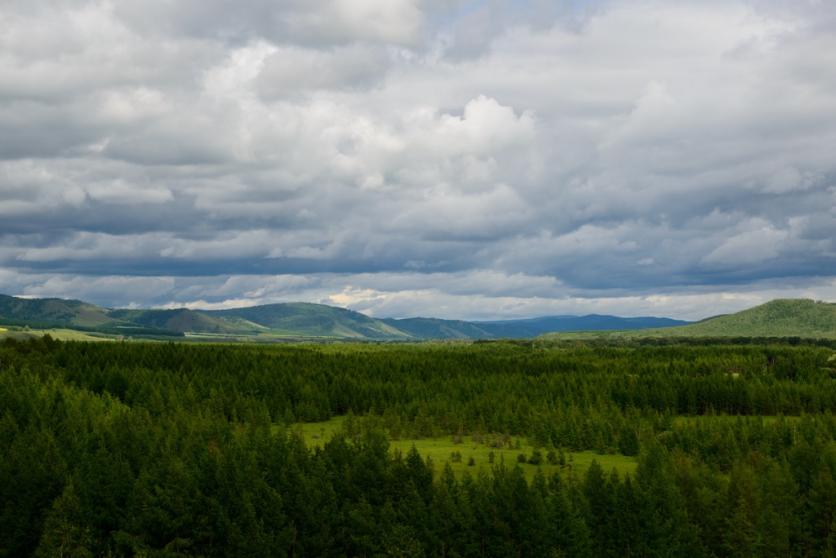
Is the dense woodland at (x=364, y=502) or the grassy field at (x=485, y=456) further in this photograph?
the grassy field at (x=485, y=456)

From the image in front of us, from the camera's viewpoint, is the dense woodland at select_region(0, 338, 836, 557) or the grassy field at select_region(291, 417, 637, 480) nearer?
the dense woodland at select_region(0, 338, 836, 557)

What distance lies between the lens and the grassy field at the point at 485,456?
109562mm

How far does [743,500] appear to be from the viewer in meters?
82.6

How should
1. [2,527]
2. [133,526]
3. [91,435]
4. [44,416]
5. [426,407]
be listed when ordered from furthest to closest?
[426,407] → [44,416] → [91,435] → [2,527] → [133,526]

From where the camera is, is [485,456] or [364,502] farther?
[485,456]

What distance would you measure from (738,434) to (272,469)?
3254 inches

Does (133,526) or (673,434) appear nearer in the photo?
(133,526)

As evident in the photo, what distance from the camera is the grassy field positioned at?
10956cm

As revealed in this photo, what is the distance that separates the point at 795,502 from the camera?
9088 cm

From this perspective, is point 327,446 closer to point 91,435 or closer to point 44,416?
point 91,435

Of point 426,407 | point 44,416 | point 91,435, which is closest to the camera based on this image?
point 91,435

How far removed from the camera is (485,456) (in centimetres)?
11994

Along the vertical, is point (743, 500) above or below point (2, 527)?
above

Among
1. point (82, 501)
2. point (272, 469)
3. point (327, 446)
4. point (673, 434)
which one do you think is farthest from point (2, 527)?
point (673, 434)
